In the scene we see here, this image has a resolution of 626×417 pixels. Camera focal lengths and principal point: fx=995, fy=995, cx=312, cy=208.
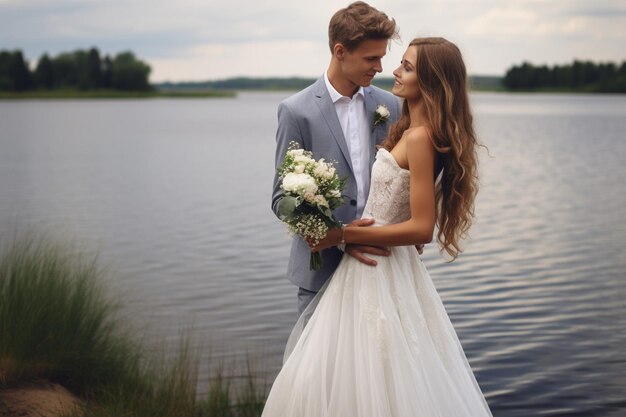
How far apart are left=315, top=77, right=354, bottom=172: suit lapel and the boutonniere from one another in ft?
0.66

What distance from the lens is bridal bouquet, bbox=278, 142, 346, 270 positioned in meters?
4.31

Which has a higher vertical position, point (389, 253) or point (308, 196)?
point (308, 196)

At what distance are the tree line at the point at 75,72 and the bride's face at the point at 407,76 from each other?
13160 cm

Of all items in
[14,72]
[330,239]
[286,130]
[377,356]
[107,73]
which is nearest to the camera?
[377,356]

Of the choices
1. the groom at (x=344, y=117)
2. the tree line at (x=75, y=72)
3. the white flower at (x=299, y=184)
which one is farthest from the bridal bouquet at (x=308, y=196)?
the tree line at (x=75, y=72)

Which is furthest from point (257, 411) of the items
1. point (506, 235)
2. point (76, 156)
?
point (76, 156)

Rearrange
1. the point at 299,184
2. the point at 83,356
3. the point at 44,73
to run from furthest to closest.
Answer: the point at 44,73
the point at 83,356
the point at 299,184

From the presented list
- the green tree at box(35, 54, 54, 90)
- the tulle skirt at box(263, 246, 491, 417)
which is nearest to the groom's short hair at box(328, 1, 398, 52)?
A: the tulle skirt at box(263, 246, 491, 417)

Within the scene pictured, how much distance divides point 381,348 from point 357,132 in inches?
45.7

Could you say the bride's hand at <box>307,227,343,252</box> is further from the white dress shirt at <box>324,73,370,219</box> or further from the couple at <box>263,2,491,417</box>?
the white dress shirt at <box>324,73,370,219</box>

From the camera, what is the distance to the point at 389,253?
15.0 ft

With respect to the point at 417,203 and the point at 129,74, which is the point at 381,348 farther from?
the point at 129,74

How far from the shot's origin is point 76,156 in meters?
39.2

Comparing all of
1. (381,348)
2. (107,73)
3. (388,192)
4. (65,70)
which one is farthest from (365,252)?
(65,70)
